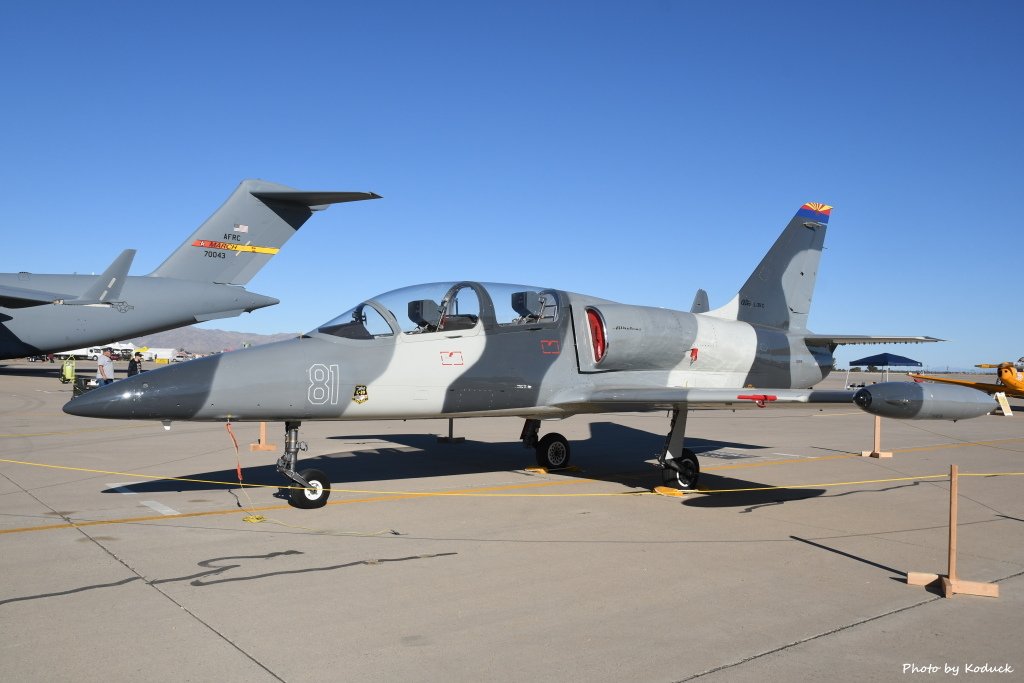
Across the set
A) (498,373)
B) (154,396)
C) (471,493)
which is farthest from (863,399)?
(154,396)

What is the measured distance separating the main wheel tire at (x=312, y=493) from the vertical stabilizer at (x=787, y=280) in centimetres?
774

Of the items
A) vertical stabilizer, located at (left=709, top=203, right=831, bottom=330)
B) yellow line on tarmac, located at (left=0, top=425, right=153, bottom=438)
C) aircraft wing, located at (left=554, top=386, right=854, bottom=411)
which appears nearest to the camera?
aircraft wing, located at (left=554, top=386, right=854, bottom=411)

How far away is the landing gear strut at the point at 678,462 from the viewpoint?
10.1 meters

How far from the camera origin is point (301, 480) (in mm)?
8219

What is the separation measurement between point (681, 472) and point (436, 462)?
412cm

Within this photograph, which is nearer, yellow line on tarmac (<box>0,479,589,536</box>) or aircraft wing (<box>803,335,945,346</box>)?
yellow line on tarmac (<box>0,479,589,536</box>)

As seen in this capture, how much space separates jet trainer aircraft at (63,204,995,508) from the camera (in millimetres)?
7551

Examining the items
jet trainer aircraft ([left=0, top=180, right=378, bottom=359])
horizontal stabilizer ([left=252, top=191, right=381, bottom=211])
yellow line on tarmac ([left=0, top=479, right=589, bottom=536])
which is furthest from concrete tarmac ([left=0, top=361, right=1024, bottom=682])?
jet trainer aircraft ([left=0, top=180, right=378, bottom=359])

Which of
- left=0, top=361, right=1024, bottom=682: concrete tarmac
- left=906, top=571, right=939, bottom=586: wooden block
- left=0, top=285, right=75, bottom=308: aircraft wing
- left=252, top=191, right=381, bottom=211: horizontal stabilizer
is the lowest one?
left=0, top=361, right=1024, bottom=682: concrete tarmac

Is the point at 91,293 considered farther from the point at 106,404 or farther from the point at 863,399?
the point at 863,399

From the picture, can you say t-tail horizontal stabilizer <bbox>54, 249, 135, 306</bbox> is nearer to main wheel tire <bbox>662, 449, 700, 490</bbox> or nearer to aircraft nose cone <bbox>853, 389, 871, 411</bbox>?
main wheel tire <bbox>662, 449, 700, 490</bbox>

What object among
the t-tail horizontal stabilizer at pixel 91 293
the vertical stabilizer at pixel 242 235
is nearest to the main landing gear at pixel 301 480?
the t-tail horizontal stabilizer at pixel 91 293

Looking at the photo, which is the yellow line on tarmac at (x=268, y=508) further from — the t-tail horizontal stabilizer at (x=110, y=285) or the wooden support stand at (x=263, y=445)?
the t-tail horizontal stabilizer at (x=110, y=285)

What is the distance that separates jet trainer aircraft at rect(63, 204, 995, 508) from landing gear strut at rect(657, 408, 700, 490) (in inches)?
0.7
